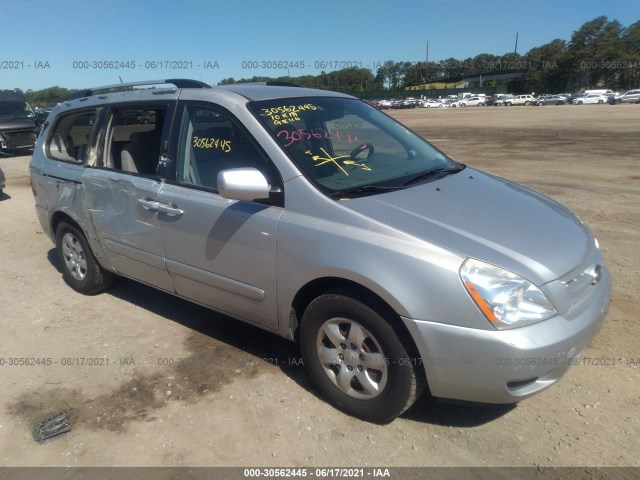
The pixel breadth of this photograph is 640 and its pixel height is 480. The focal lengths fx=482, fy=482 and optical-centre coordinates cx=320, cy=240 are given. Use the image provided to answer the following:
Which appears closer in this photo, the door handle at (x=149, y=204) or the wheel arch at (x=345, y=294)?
the wheel arch at (x=345, y=294)

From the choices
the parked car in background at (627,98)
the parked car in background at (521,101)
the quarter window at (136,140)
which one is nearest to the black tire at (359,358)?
the quarter window at (136,140)

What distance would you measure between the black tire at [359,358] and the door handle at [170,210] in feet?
3.96

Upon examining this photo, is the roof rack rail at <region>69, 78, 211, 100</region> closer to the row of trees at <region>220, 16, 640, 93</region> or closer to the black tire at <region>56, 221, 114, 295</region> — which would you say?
the black tire at <region>56, 221, 114, 295</region>

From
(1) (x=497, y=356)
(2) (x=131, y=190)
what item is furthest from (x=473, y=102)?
(1) (x=497, y=356)

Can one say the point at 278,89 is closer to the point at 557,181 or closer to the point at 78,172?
the point at 78,172

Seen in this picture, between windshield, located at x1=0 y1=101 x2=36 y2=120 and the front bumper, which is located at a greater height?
windshield, located at x1=0 y1=101 x2=36 y2=120

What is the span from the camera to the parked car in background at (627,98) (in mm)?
49438

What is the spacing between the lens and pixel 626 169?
10594 millimetres

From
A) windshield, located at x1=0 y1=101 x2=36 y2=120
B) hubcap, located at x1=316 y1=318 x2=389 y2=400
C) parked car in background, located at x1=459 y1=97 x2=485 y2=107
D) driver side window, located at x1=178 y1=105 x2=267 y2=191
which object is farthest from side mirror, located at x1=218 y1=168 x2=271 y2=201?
parked car in background, located at x1=459 y1=97 x2=485 y2=107

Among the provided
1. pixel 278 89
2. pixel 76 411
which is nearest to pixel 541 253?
pixel 278 89

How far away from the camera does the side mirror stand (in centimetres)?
274

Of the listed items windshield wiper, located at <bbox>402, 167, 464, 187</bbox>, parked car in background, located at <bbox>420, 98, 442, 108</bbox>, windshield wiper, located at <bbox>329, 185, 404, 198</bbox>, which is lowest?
parked car in background, located at <bbox>420, 98, 442, 108</bbox>

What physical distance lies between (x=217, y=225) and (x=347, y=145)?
3.52 feet

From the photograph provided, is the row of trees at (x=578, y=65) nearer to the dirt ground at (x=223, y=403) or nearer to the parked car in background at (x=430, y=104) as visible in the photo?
the parked car in background at (x=430, y=104)
